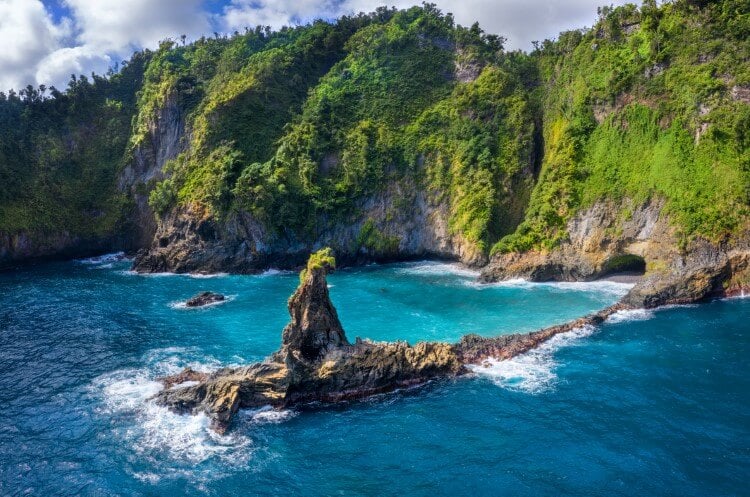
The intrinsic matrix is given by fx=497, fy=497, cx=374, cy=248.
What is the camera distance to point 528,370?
35.9 meters

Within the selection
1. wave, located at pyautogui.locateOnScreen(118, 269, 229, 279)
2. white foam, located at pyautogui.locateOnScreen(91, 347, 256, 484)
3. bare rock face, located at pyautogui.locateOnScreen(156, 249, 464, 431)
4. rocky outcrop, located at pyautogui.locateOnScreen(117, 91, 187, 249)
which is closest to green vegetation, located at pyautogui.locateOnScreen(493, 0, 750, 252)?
bare rock face, located at pyautogui.locateOnScreen(156, 249, 464, 431)

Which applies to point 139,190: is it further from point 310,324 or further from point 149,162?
point 310,324

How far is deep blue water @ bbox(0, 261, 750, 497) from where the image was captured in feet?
82.1

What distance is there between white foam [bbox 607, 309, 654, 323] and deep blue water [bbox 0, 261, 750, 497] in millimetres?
409

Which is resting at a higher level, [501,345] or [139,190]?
[139,190]

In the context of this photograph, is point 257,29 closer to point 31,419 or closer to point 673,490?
point 31,419

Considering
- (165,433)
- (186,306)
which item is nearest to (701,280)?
(165,433)

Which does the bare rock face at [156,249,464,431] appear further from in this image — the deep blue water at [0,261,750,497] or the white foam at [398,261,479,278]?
the white foam at [398,261,479,278]

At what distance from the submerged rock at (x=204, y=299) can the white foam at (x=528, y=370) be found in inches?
1276

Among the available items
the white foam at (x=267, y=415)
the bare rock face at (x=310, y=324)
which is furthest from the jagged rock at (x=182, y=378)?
the bare rock face at (x=310, y=324)

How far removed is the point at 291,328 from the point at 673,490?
22.9m

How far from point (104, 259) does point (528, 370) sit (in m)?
73.7

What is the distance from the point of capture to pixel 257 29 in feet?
339

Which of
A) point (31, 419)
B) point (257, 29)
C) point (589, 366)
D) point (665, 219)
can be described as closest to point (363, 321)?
point (589, 366)
